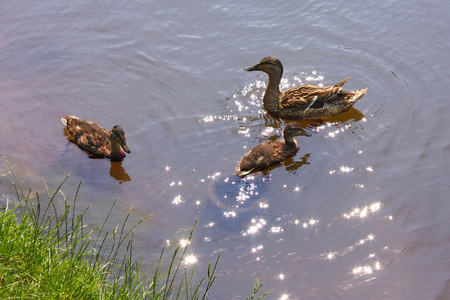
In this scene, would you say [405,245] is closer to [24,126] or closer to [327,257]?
[327,257]

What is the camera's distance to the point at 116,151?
7.75m

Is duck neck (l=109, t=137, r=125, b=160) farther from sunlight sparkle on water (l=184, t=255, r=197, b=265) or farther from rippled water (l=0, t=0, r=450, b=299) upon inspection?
sunlight sparkle on water (l=184, t=255, r=197, b=265)

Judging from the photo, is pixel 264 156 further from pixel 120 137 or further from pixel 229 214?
pixel 120 137

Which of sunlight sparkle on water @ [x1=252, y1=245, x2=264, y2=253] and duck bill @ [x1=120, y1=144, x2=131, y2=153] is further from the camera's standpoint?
duck bill @ [x1=120, y1=144, x2=131, y2=153]

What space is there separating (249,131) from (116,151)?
211 cm

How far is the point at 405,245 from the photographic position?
19.8 feet

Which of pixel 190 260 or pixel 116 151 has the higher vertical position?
pixel 116 151

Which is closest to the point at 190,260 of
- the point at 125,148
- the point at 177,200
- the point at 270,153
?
the point at 177,200

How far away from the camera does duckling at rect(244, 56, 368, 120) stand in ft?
27.8

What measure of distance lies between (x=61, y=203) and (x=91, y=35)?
15.8 feet

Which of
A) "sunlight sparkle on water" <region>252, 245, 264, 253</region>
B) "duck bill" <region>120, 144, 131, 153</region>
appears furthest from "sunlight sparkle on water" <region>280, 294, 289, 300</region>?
"duck bill" <region>120, 144, 131, 153</region>

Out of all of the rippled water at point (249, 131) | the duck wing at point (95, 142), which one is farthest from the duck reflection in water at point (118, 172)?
the duck wing at point (95, 142)

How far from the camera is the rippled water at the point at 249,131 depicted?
5.99m

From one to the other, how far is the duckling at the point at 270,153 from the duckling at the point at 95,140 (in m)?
1.78
